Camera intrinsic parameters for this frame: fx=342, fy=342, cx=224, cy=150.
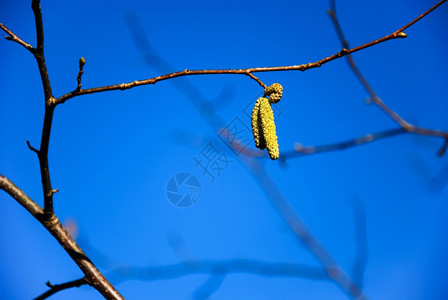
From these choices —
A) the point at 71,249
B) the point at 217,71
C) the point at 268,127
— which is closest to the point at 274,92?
the point at 268,127

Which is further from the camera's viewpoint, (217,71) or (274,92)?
(274,92)

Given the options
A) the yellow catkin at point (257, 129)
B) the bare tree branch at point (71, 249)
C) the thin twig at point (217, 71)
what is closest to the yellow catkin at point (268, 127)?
the yellow catkin at point (257, 129)

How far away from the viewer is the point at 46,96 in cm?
109

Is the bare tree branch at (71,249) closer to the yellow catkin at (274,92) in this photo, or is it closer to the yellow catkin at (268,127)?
the yellow catkin at (268,127)

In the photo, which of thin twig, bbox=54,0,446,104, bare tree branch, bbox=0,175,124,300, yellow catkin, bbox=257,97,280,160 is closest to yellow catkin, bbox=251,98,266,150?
yellow catkin, bbox=257,97,280,160

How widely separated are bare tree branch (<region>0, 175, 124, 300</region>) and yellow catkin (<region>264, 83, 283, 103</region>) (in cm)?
96

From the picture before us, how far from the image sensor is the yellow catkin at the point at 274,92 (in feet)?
4.34

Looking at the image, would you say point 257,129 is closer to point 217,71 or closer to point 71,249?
point 217,71

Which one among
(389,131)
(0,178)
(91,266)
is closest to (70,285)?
(91,266)

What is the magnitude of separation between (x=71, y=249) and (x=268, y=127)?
0.90 m

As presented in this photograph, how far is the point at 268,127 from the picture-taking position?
1331 mm

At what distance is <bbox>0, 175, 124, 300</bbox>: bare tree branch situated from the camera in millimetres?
1314

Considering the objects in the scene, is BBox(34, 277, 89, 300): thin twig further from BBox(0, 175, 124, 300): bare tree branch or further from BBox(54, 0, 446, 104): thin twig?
BBox(54, 0, 446, 104): thin twig

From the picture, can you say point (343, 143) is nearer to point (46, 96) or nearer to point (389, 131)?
point (389, 131)
